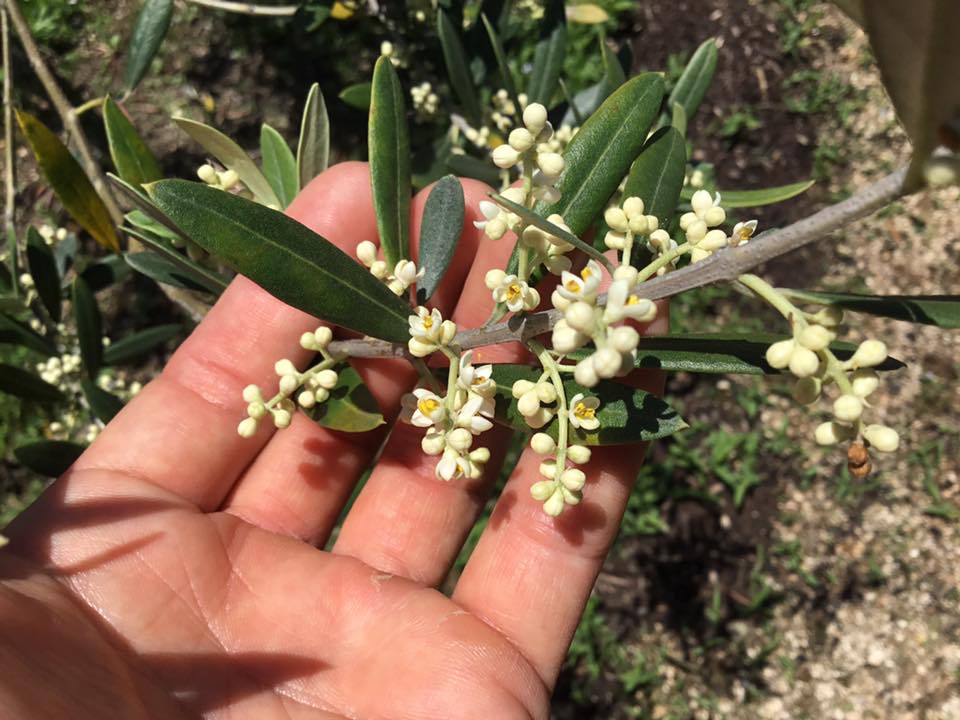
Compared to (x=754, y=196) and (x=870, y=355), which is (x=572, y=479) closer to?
(x=870, y=355)

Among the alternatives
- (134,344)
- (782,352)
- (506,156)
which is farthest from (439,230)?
(134,344)

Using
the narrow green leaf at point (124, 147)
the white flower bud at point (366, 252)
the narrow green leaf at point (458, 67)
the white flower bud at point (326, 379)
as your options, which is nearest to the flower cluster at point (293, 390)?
the white flower bud at point (326, 379)

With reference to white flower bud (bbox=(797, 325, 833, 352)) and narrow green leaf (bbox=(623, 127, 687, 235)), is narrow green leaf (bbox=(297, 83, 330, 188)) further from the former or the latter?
white flower bud (bbox=(797, 325, 833, 352))

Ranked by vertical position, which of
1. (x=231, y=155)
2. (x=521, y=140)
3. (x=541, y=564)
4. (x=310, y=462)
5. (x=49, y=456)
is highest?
(x=521, y=140)

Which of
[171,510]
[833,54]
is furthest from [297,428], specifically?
[833,54]

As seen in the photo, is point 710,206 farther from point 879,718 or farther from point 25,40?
point 879,718
